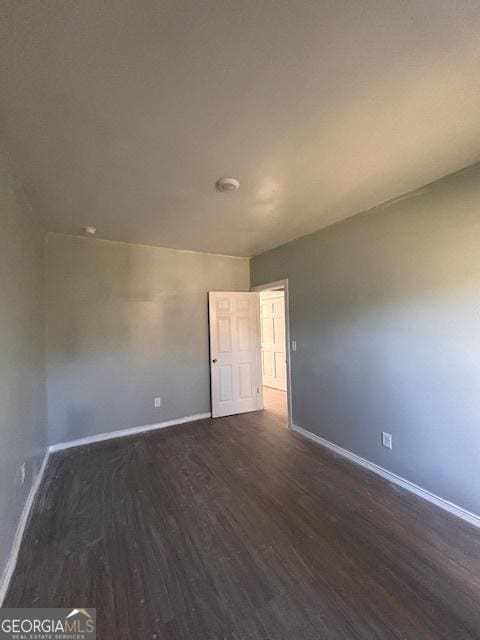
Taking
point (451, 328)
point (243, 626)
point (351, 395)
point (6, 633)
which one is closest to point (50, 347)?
point (6, 633)

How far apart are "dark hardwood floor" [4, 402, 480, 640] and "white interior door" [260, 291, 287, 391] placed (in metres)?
3.01

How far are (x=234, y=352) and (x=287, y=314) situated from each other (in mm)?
1080

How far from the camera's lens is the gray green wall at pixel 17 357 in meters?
1.52

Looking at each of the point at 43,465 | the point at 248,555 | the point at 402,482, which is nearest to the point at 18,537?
the point at 43,465

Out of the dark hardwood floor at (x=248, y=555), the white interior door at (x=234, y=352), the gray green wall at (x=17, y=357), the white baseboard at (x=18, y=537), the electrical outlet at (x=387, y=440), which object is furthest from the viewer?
the white interior door at (x=234, y=352)

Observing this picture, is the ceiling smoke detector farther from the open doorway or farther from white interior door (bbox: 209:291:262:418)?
the open doorway

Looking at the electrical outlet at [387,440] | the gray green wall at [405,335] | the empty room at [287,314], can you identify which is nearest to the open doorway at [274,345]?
the empty room at [287,314]

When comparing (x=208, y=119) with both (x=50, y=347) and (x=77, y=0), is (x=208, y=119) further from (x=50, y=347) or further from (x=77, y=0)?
(x=50, y=347)

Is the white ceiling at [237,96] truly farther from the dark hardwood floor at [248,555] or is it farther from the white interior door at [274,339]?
the white interior door at [274,339]

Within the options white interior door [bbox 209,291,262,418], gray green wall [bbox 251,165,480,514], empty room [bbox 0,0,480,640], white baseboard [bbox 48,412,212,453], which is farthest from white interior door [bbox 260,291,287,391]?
gray green wall [bbox 251,165,480,514]

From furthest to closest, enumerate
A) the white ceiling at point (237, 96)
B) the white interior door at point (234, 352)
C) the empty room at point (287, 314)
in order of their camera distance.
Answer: the white interior door at point (234, 352)
the empty room at point (287, 314)
the white ceiling at point (237, 96)

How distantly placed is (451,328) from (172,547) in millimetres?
2442

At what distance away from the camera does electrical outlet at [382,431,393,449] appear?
7.87 feet

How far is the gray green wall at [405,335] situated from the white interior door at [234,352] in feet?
3.92
